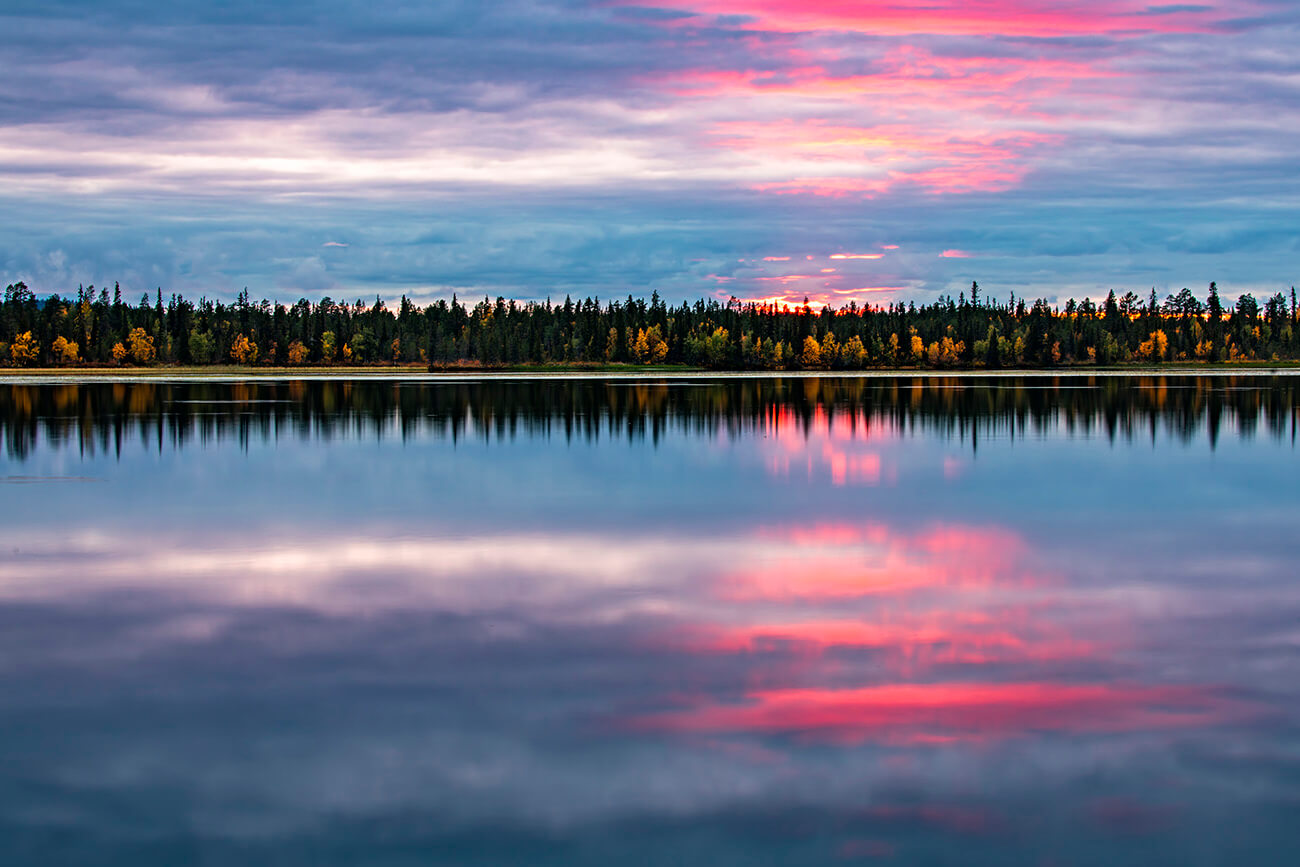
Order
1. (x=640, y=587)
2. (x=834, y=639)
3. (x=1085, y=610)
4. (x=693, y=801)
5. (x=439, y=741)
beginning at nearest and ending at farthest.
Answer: (x=693, y=801) → (x=439, y=741) → (x=834, y=639) → (x=1085, y=610) → (x=640, y=587)

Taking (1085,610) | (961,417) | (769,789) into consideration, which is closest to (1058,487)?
(1085,610)

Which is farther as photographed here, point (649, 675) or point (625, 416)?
point (625, 416)

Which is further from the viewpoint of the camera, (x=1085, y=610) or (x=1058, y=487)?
(x=1058, y=487)

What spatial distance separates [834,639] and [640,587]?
4107 millimetres

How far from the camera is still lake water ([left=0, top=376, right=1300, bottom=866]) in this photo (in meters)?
9.48

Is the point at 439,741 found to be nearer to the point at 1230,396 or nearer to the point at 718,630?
the point at 718,630

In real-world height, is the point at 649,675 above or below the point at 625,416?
below

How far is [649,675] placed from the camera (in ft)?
43.6

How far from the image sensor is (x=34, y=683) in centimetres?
1312

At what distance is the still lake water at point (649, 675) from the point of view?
948cm

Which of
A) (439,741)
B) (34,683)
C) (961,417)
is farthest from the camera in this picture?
(961,417)

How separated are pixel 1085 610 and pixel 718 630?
4.88 meters

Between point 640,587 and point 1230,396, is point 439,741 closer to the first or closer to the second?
point 640,587

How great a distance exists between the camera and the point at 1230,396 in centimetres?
8838
